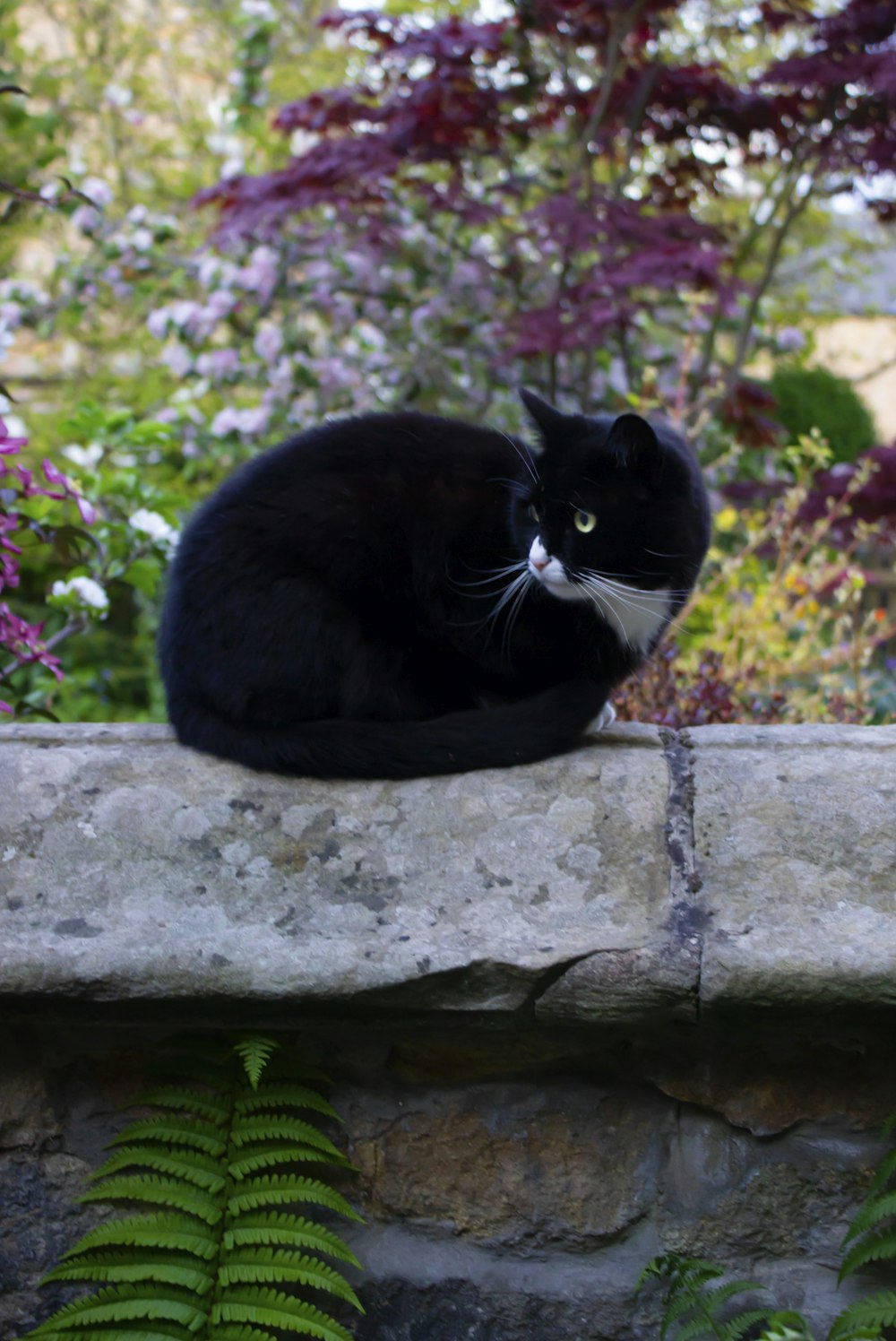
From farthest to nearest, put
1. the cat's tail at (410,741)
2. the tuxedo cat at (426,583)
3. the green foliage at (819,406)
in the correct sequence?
the green foliage at (819,406), the tuxedo cat at (426,583), the cat's tail at (410,741)

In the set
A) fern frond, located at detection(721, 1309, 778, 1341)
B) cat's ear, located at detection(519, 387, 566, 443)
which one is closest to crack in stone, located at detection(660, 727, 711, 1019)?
fern frond, located at detection(721, 1309, 778, 1341)

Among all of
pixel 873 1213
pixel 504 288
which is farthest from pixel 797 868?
pixel 504 288

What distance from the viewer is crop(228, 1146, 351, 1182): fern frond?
4.37 feet

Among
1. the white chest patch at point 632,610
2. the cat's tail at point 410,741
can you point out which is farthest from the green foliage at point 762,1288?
the white chest patch at point 632,610

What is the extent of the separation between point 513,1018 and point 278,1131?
0.32 meters

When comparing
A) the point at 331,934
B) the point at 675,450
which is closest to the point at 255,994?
the point at 331,934

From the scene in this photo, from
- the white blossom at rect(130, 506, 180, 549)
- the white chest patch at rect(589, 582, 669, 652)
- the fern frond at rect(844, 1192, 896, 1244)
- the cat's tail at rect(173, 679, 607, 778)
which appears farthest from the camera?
the white blossom at rect(130, 506, 180, 549)

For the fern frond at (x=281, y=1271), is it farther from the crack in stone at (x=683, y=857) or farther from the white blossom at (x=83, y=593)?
the white blossom at (x=83, y=593)

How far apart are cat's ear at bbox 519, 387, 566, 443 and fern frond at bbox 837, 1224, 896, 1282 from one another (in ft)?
4.03

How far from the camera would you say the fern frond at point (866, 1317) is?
46.3 inches

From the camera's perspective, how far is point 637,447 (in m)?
1.75

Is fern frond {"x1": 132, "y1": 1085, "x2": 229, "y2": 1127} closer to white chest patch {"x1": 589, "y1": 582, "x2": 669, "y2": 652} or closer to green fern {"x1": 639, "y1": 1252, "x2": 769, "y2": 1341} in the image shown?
green fern {"x1": 639, "y1": 1252, "x2": 769, "y2": 1341}

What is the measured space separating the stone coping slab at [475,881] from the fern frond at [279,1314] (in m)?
0.33

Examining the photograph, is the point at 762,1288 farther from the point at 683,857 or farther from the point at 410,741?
the point at 410,741
